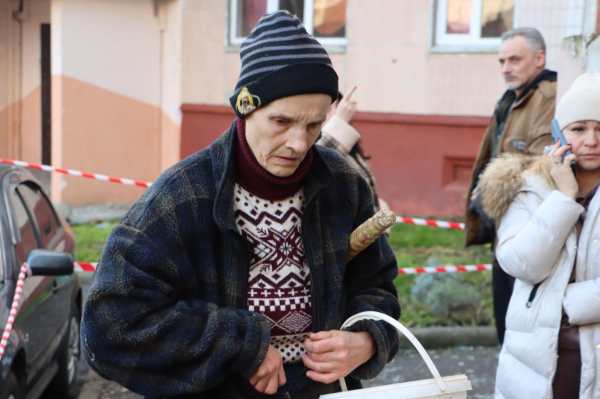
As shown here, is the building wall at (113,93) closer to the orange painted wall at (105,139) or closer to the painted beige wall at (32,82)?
the orange painted wall at (105,139)

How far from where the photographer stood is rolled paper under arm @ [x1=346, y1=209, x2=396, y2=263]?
1844 mm

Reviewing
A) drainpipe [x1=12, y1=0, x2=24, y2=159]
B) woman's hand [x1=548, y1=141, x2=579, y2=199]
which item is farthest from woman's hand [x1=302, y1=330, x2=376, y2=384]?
drainpipe [x1=12, y1=0, x2=24, y2=159]

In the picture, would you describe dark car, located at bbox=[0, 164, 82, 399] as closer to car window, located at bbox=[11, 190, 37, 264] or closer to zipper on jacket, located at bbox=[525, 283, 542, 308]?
car window, located at bbox=[11, 190, 37, 264]

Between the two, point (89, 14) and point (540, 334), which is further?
point (89, 14)

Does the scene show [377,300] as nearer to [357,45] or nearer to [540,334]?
[540,334]

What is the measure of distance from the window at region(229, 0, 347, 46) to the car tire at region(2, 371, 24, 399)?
7.42 metres

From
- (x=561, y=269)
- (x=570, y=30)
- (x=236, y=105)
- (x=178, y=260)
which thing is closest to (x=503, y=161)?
(x=561, y=269)

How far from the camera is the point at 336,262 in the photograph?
2004 mm

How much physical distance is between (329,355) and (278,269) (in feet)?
0.87

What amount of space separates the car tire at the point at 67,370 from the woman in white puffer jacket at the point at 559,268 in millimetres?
2885

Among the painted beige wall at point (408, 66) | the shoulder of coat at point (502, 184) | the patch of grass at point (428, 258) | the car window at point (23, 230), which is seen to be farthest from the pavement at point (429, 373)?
the painted beige wall at point (408, 66)

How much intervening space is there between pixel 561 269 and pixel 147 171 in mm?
9051

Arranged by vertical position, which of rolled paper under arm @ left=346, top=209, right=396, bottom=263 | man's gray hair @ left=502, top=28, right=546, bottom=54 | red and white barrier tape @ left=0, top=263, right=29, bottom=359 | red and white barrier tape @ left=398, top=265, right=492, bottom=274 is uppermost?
man's gray hair @ left=502, top=28, right=546, bottom=54

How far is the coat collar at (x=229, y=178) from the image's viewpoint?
6.07 ft
